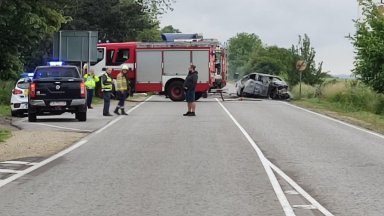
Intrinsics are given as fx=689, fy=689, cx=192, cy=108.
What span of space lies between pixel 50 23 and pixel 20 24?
124 centimetres

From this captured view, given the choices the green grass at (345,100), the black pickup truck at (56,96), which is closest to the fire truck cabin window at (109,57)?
the green grass at (345,100)

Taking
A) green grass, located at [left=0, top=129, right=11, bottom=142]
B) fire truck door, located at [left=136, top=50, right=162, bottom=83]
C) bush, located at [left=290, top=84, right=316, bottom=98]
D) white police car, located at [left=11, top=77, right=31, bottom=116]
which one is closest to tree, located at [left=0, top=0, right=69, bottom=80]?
white police car, located at [left=11, top=77, right=31, bottom=116]

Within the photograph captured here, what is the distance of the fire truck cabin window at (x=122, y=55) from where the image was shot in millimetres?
36716

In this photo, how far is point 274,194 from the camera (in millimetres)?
9227

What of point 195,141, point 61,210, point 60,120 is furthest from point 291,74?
point 61,210

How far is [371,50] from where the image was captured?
3170 centimetres

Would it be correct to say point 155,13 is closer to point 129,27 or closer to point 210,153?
point 129,27

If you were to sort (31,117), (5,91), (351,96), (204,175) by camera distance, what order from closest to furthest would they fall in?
(204,175) < (31,117) < (5,91) < (351,96)

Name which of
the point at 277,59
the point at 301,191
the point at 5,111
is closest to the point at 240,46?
the point at 277,59

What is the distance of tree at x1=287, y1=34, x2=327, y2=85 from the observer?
157 ft

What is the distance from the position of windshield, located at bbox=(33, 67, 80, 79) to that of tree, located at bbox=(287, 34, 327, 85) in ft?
90.0

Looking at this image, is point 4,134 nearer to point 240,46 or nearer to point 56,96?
point 56,96

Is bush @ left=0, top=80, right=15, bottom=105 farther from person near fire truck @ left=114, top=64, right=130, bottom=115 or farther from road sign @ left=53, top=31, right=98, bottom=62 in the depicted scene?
person near fire truck @ left=114, top=64, right=130, bottom=115

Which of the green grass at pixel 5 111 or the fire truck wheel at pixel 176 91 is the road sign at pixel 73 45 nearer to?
the fire truck wheel at pixel 176 91
